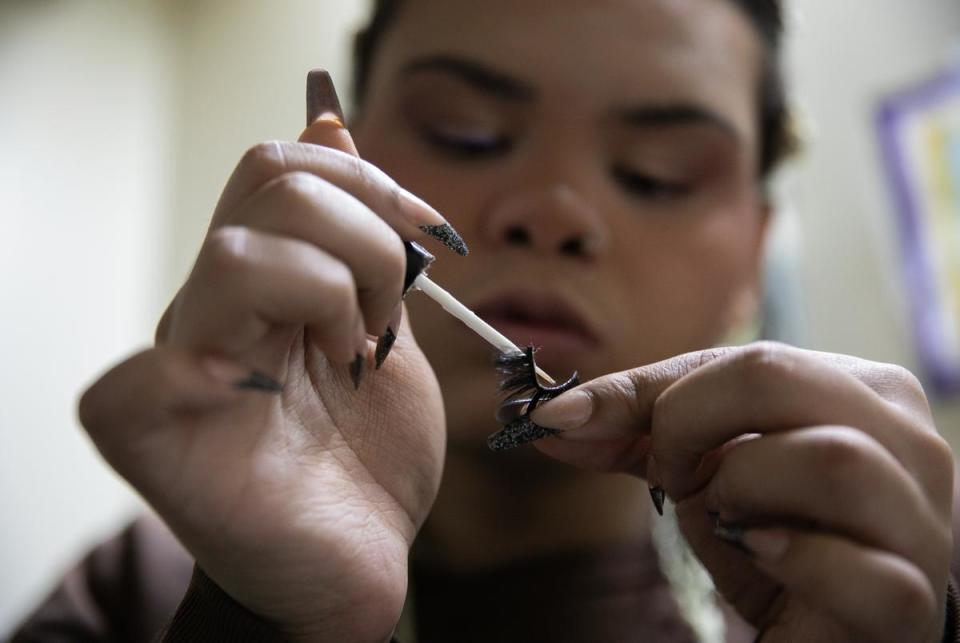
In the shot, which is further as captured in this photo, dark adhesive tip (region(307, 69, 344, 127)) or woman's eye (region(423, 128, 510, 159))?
woman's eye (region(423, 128, 510, 159))

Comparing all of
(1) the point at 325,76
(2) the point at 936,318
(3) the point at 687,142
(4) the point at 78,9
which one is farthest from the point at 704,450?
(4) the point at 78,9

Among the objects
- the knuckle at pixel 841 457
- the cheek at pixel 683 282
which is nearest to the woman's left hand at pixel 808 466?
the knuckle at pixel 841 457

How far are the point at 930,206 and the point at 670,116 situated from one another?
0.73 m

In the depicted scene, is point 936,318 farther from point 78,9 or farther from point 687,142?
point 78,9

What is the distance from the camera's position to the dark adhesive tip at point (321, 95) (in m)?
0.34

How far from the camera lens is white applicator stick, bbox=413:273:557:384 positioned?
0.34m

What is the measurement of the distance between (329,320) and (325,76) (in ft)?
0.40

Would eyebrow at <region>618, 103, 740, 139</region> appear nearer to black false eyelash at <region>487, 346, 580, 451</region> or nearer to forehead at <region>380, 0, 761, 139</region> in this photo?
forehead at <region>380, 0, 761, 139</region>

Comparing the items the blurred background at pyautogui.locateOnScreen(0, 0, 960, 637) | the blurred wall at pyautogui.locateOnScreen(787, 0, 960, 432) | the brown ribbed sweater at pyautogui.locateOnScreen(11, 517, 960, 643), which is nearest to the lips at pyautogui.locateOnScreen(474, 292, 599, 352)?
the brown ribbed sweater at pyautogui.locateOnScreen(11, 517, 960, 643)

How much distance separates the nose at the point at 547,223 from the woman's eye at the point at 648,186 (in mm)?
59

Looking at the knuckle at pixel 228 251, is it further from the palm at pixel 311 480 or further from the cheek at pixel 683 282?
the cheek at pixel 683 282

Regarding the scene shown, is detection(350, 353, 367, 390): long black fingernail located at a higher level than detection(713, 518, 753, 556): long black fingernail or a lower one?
higher

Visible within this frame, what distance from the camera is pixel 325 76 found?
337mm

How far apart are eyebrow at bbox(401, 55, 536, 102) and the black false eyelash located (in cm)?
28
